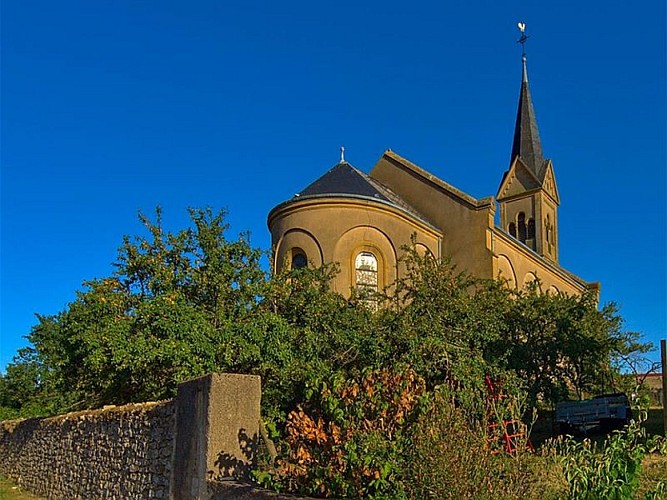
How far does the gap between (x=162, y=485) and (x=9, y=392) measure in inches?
A: 1107

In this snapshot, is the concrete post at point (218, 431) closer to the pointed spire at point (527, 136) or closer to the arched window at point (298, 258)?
the arched window at point (298, 258)

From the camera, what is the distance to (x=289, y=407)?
1172 centimetres

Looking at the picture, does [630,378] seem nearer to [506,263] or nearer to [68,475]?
[68,475]

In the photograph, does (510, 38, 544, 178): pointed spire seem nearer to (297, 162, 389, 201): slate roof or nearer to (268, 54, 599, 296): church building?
(268, 54, 599, 296): church building

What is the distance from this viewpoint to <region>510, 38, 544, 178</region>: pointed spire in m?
50.3

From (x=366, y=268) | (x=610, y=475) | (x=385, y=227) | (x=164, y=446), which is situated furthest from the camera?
(x=385, y=227)

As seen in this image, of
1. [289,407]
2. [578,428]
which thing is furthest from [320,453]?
[578,428]

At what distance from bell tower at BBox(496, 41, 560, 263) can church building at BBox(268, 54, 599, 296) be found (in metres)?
10.4

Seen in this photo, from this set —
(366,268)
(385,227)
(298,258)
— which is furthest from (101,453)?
(385,227)

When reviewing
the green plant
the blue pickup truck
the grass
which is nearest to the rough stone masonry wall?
the grass

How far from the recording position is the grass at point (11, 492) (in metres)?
14.1

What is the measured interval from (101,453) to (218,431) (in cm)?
473

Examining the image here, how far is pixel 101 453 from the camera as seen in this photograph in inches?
443

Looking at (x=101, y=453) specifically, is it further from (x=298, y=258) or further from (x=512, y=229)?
(x=512, y=229)
